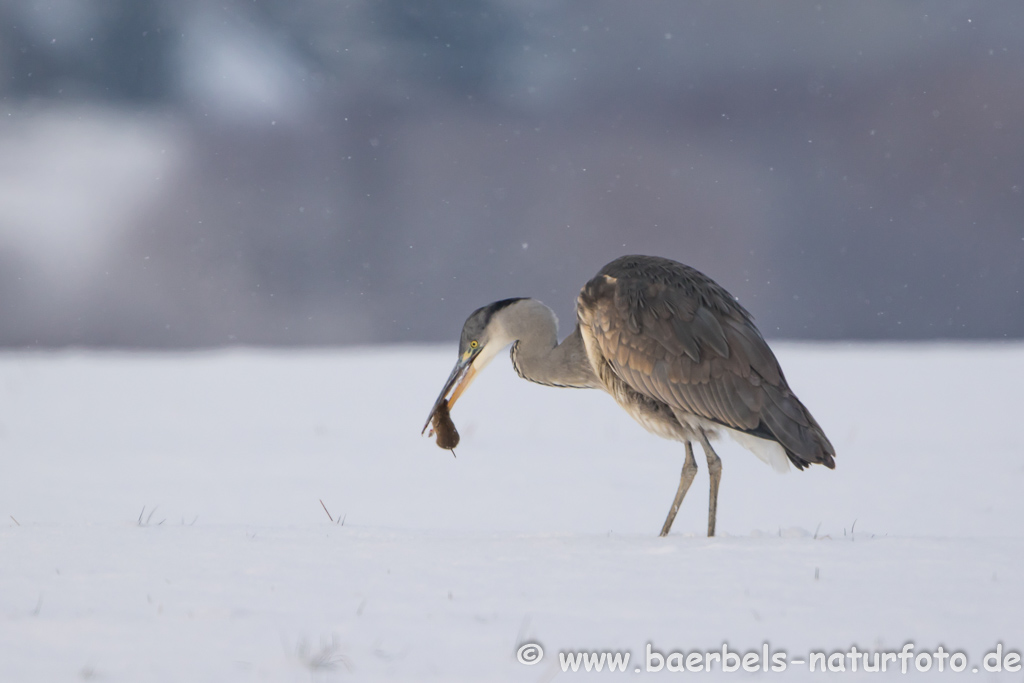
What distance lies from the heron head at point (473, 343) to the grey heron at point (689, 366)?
2.54ft

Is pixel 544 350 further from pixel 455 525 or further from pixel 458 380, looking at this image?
pixel 455 525

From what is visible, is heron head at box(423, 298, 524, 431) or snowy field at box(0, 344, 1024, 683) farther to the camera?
heron head at box(423, 298, 524, 431)

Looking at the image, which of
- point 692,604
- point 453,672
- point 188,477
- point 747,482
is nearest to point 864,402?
point 747,482

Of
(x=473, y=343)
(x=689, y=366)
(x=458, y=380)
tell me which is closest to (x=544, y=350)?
(x=473, y=343)

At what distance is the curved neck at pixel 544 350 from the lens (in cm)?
597

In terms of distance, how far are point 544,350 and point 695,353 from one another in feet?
4.87

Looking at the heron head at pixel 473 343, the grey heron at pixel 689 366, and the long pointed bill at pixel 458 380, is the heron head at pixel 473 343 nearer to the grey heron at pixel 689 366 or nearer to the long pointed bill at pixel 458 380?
the long pointed bill at pixel 458 380

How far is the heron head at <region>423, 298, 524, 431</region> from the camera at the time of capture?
6199 mm

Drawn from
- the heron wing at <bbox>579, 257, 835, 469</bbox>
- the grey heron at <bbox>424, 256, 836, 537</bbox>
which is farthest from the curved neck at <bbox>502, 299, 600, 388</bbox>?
the heron wing at <bbox>579, 257, 835, 469</bbox>

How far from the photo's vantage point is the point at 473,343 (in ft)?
20.4

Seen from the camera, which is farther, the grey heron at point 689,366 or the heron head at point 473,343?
the heron head at point 473,343

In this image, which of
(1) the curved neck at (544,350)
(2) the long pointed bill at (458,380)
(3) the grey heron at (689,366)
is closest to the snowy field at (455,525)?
(3) the grey heron at (689,366)

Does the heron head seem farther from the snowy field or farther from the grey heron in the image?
the snowy field

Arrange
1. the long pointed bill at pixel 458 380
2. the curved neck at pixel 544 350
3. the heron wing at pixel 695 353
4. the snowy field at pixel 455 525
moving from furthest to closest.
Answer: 1. the long pointed bill at pixel 458 380
2. the curved neck at pixel 544 350
3. the heron wing at pixel 695 353
4. the snowy field at pixel 455 525
